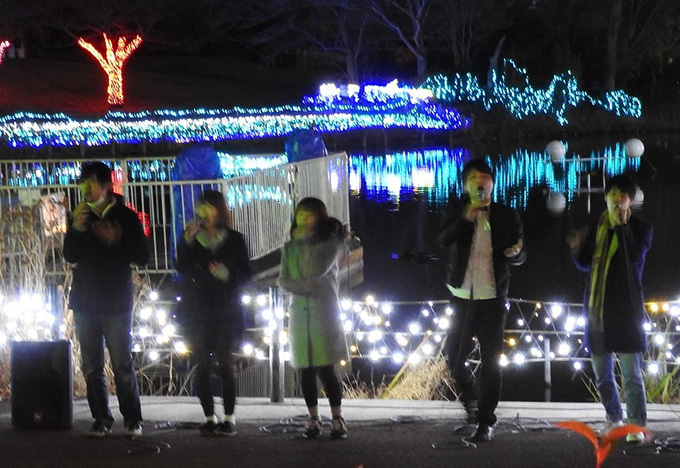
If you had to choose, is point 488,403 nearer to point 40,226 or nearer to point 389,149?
point 40,226

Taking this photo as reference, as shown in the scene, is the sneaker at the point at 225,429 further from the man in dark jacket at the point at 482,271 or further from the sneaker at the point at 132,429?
the man in dark jacket at the point at 482,271

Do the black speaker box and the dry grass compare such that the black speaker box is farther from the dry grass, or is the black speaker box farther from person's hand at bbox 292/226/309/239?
the dry grass

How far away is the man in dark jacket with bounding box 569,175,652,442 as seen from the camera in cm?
673

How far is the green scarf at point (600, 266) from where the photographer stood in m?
6.79

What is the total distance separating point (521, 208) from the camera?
29172 mm

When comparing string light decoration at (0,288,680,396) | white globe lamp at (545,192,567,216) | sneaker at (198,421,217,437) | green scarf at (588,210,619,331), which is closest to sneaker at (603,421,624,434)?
green scarf at (588,210,619,331)

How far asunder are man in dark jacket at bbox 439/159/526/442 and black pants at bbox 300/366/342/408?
0.78 m

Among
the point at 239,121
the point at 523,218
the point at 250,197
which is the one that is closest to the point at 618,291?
the point at 250,197

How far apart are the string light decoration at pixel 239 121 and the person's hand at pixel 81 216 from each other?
36144mm

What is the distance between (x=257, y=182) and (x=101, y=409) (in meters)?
6.40

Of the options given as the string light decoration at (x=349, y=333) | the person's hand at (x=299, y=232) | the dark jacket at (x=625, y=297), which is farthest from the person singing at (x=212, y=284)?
the dark jacket at (x=625, y=297)

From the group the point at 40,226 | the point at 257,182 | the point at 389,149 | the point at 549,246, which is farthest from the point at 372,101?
the point at 40,226

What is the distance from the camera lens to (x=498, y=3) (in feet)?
185

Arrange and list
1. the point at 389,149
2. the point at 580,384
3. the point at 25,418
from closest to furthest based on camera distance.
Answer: the point at 25,418 → the point at 580,384 → the point at 389,149
